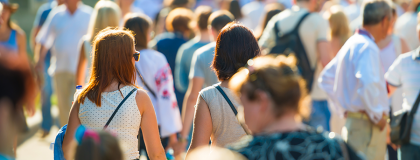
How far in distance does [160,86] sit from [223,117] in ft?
5.00

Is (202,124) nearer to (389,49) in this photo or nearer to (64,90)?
(389,49)

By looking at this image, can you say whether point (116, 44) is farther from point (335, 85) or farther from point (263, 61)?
point (335, 85)

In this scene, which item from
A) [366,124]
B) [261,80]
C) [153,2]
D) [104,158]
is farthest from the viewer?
[153,2]

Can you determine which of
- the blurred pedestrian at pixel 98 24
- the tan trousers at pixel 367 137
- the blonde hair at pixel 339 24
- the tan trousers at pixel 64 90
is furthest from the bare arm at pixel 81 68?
the blonde hair at pixel 339 24

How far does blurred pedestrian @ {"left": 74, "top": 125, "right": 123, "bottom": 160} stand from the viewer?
67.5 inches

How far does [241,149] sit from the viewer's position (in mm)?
1896

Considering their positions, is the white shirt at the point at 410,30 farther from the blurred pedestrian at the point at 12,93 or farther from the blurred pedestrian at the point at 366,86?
the blurred pedestrian at the point at 12,93

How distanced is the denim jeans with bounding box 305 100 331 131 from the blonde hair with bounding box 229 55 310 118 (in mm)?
3700

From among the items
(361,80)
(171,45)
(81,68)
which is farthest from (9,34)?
(361,80)

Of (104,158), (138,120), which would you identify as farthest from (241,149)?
(138,120)

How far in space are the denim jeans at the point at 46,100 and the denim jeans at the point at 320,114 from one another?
433cm

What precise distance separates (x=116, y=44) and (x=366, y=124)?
2226 mm

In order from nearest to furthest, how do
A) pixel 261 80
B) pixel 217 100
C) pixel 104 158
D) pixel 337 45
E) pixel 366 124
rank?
pixel 104 158 < pixel 261 80 < pixel 217 100 < pixel 366 124 < pixel 337 45

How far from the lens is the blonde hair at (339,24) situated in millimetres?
5695
